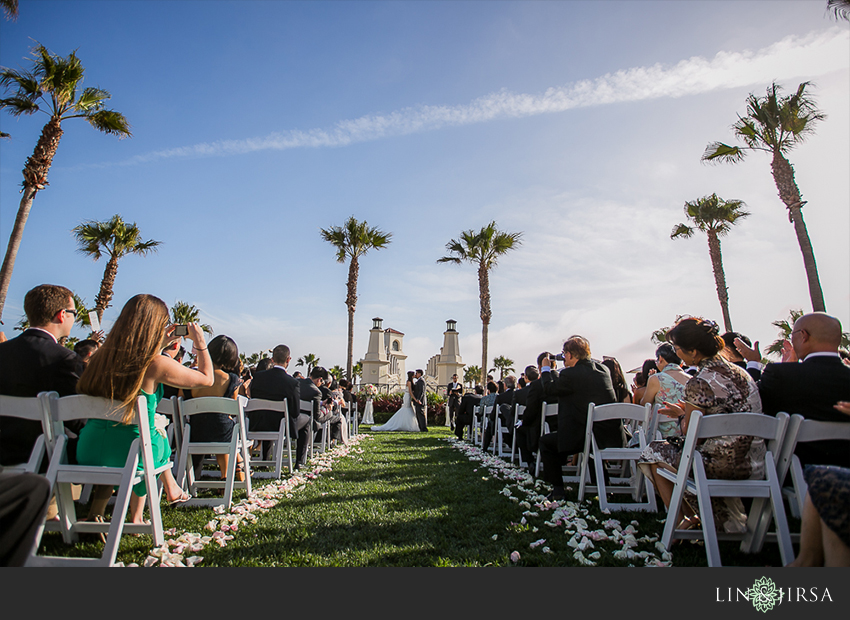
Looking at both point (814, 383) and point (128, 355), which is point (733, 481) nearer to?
point (814, 383)

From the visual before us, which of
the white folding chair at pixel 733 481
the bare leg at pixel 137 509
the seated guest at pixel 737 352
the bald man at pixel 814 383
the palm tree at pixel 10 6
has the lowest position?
the bare leg at pixel 137 509

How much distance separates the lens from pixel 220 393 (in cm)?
531

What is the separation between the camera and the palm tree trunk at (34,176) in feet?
34.9

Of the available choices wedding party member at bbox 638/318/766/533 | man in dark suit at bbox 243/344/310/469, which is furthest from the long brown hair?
wedding party member at bbox 638/318/766/533

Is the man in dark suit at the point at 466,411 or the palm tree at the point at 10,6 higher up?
the palm tree at the point at 10,6

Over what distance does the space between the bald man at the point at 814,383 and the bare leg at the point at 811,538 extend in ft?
3.47

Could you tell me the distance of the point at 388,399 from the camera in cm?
2195

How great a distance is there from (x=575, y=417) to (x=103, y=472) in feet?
14.2

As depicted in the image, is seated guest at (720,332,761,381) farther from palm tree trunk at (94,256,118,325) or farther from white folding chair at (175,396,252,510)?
palm tree trunk at (94,256,118,325)

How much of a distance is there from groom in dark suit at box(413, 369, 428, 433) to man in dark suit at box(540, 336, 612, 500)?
12.5 metres

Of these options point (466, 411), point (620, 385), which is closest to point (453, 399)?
point (466, 411)

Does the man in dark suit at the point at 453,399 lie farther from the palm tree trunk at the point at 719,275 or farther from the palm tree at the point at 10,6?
the palm tree at the point at 10,6

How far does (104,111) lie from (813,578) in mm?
16899

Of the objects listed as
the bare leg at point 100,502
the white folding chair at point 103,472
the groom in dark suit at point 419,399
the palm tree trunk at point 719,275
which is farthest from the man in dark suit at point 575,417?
the palm tree trunk at point 719,275
